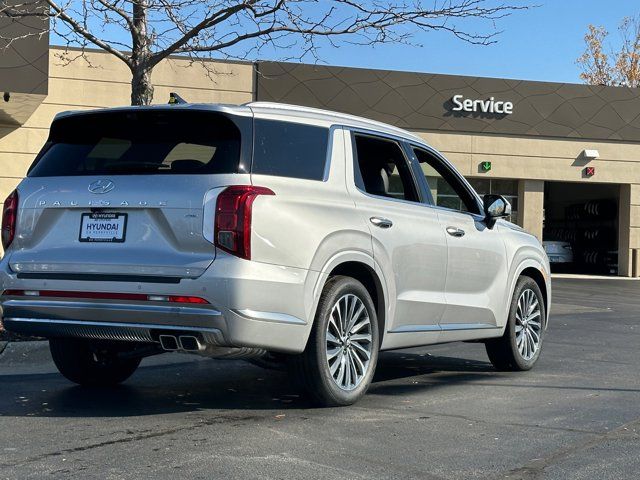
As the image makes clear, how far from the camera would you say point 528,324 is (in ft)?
29.0

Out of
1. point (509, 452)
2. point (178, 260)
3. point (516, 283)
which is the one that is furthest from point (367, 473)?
point (516, 283)

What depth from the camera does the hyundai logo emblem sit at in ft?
19.9

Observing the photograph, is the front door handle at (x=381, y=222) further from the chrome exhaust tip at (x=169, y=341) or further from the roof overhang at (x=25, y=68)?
the roof overhang at (x=25, y=68)

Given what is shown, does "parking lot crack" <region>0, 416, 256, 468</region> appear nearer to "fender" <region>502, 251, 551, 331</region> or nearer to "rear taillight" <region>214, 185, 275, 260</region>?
"rear taillight" <region>214, 185, 275, 260</region>

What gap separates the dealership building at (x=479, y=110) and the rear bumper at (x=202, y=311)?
21373 mm

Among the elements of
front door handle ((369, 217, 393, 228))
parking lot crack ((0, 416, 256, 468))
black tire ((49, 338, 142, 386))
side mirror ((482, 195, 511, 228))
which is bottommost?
parking lot crack ((0, 416, 256, 468))

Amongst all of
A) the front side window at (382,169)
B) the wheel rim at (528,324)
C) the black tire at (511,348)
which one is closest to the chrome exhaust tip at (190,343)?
the front side window at (382,169)

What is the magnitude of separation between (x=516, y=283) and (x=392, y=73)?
880 inches

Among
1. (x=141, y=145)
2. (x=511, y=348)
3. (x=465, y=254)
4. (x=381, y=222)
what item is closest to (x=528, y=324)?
(x=511, y=348)

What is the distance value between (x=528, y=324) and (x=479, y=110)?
23246 mm

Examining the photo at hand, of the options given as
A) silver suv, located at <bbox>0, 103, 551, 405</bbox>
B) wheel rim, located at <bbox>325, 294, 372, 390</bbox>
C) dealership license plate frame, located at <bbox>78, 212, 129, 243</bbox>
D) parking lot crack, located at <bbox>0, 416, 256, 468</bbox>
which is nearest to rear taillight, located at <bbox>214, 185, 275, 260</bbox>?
silver suv, located at <bbox>0, 103, 551, 405</bbox>

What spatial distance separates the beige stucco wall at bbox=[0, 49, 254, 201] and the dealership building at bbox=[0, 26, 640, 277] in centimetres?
3

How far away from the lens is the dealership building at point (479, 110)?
27500mm

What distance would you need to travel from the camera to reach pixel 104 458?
495 cm
